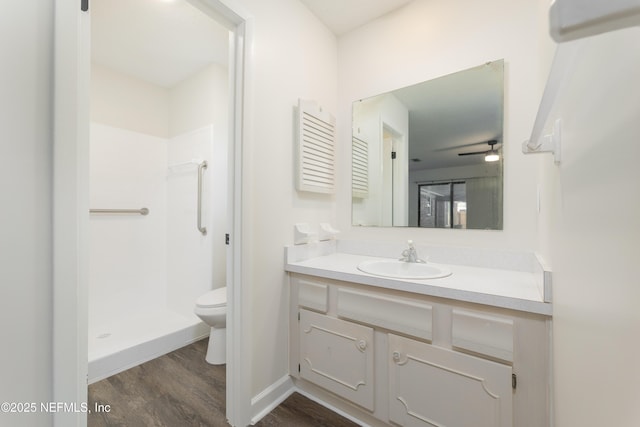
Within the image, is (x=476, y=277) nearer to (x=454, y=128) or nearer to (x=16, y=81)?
(x=454, y=128)

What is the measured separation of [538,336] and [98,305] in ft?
10.4

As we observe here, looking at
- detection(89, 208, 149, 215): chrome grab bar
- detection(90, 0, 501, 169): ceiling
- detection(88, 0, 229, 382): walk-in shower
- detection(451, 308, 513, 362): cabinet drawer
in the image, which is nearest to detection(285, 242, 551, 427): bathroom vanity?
detection(451, 308, 513, 362): cabinet drawer

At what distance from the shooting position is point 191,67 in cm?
252

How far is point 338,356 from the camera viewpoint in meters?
1.45

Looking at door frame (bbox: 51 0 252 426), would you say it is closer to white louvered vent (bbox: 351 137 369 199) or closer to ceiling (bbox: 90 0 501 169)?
ceiling (bbox: 90 0 501 169)

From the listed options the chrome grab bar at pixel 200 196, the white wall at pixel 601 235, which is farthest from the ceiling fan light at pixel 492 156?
the chrome grab bar at pixel 200 196

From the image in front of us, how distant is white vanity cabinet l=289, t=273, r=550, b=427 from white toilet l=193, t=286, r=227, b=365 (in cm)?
65

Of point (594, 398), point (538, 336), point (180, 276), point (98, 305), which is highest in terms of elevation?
point (594, 398)

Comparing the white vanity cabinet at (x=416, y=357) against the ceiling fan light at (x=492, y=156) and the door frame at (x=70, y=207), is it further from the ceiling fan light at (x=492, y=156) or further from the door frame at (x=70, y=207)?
the door frame at (x=70, y=207)

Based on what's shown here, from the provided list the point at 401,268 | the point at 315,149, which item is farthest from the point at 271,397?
the point at 315,149

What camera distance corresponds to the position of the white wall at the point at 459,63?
142 centimetres

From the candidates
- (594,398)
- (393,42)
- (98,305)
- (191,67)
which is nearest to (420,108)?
(393,42)

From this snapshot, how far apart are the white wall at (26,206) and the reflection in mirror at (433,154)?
165 centimetres

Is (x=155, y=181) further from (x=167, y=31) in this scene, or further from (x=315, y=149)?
(x=315, y=149)
